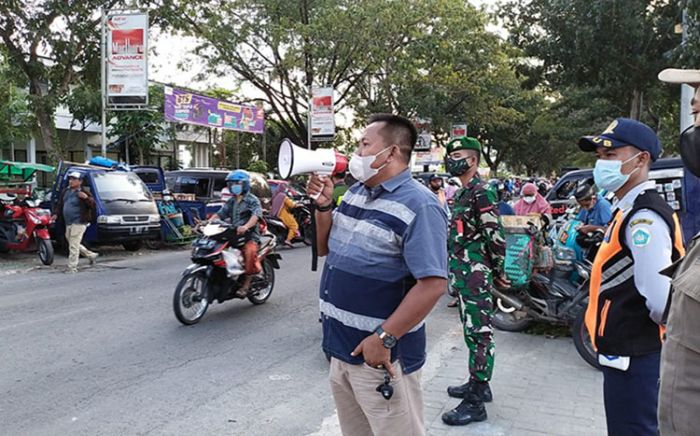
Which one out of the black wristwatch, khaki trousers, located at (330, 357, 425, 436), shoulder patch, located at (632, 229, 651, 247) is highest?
shoulder patch, located at (632, 229, 651, 247)

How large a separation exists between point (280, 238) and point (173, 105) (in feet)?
22.1

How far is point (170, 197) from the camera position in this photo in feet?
44.2

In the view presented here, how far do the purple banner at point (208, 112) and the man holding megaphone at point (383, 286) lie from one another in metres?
15.9

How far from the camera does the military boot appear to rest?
149 inches

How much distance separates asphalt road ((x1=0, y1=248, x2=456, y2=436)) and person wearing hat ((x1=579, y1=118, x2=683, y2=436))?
208 cm

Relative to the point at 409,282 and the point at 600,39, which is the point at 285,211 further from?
the point at 409,282

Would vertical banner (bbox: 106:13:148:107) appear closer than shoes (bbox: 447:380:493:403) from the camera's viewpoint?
No

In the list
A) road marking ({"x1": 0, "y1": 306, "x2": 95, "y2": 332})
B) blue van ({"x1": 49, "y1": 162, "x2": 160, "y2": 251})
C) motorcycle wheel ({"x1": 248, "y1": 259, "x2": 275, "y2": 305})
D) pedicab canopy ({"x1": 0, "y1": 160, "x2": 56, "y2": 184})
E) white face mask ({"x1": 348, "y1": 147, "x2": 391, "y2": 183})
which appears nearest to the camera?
white face mask ({"x1": 348, "y1": 147, "x2": 391, "y2": 183})

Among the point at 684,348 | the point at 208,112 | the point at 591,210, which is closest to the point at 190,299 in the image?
the point at 591,210

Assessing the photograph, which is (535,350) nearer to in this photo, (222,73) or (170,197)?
(170,197)

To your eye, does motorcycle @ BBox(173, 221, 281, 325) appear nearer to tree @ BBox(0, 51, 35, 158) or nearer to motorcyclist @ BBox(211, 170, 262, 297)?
motorcyclist @ BBox(211, 170, 262, 297)

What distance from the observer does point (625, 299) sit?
236 cm

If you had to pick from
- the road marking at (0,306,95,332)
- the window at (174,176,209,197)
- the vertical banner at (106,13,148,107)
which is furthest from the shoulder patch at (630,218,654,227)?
the vertical banner at (106,13,148,107)

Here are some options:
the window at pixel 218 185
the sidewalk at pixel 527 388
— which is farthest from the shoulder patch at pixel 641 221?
the window at pixel 218 185
